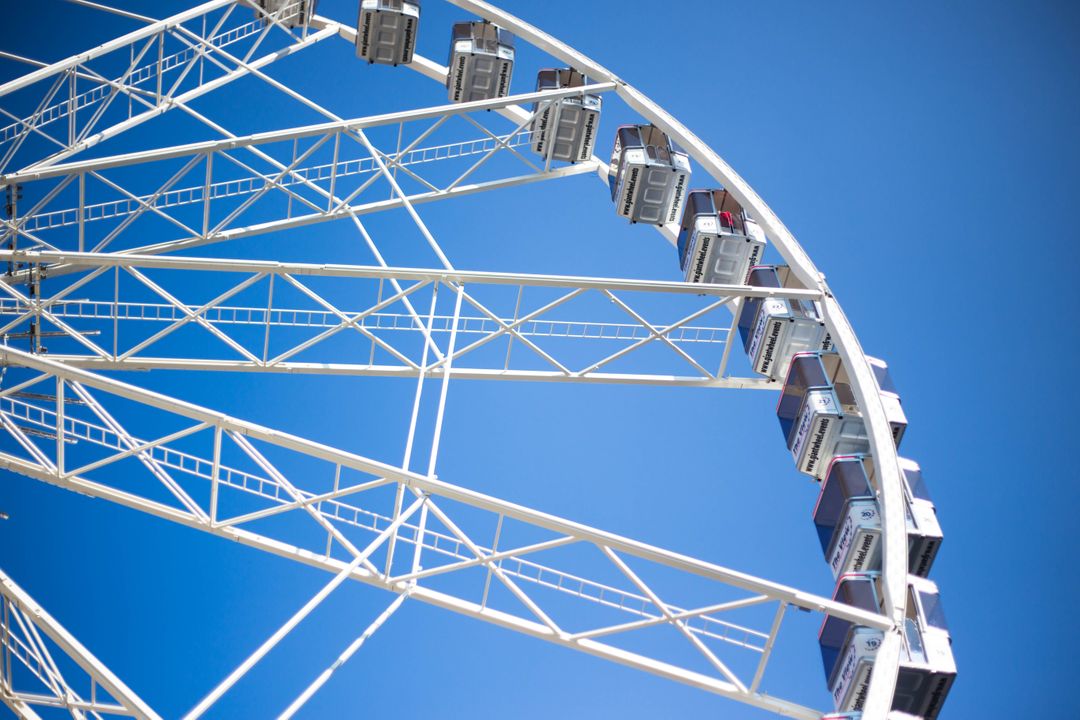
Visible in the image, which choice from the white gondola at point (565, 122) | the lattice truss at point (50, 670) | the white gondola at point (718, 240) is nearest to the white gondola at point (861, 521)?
the white gondola at point (718, 240)

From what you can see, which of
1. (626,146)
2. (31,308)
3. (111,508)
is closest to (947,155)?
(626,146)

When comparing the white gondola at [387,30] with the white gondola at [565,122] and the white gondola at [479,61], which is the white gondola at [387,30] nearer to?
the white gondola at [479,61]

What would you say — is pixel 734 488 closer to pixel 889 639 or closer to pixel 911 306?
pixel 911 306

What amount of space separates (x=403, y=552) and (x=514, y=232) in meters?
8.83

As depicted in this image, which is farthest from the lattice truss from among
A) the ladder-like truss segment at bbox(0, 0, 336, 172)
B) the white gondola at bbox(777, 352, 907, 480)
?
the white gondola at bbox(777, 352, 907, 480)

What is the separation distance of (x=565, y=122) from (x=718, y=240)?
12.5 ft

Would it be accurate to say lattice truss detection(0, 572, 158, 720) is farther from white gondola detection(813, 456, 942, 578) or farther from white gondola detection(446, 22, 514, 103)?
white gondola detection(446, 22, 514, 103)

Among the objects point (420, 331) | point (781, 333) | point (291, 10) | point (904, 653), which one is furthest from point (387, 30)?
point (904, 653)

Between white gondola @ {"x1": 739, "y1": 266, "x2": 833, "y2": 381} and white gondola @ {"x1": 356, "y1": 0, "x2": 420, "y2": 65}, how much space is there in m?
8.30

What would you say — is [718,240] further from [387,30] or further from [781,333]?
[387,30]

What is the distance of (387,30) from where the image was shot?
25719 millimetres

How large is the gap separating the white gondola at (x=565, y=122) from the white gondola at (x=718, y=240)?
8.69ft

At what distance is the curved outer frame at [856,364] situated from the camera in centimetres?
1623

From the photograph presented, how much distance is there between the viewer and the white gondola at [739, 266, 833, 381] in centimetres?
2177
